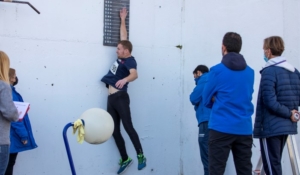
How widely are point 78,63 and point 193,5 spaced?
179 centimetres

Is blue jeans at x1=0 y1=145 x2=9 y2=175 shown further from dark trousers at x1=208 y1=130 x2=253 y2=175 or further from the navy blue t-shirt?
the navy blue t-shirt

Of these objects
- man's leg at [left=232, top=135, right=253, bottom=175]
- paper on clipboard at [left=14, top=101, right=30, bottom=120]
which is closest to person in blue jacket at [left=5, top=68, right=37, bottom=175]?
paper on clipboard at [left=14, top=101, right=30, bottom=120]

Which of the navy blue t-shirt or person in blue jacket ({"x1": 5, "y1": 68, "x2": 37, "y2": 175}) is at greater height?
the navy blue t-shirt

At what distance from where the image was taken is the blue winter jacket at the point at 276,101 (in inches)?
175

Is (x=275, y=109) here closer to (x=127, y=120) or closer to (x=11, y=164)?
(x=127, y=120)

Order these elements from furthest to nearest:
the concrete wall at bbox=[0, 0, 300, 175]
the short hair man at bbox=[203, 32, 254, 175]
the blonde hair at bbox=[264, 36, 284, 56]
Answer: the concrete wall at bbox=[0, 0, 300, 175]
the blonde hair at bbox=[264, 36, 284, 56]
the short hair man at bbox=[203, 32, 254, 175]

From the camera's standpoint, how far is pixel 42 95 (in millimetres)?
5508

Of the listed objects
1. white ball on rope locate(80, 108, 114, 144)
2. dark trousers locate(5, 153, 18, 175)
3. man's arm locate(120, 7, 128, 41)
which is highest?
man's arm locate(120, 7, 128, 41)

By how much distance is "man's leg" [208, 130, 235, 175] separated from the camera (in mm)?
4270

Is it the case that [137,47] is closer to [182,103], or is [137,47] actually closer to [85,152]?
[182,103]

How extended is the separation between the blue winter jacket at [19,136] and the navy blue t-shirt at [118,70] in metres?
1.16

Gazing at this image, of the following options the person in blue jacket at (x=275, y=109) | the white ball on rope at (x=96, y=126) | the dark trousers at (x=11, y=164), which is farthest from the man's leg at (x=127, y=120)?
the white ball on rope at (x=96, y=126)

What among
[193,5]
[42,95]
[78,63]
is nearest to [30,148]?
[42,95]

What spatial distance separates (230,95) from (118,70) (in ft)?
6.21
